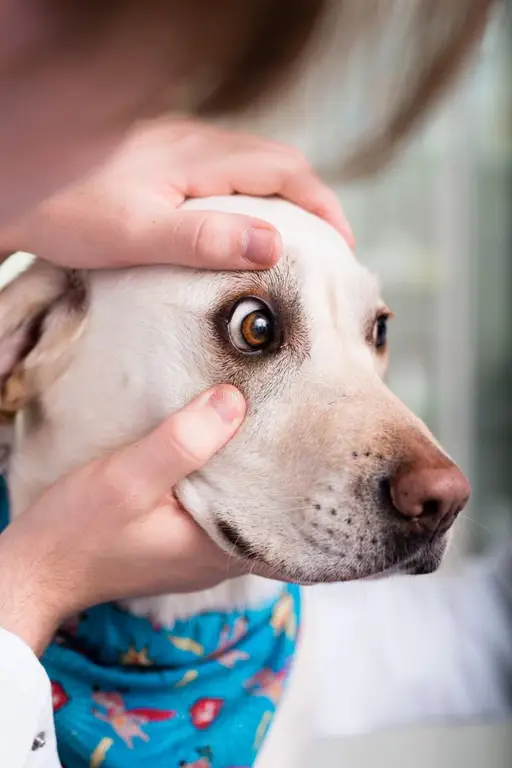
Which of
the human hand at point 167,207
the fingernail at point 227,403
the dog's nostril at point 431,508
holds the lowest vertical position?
the dog's nostril at point 431,508

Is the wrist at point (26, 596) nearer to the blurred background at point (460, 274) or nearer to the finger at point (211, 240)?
the finger at point (211, 240)

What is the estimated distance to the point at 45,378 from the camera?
1.12 m

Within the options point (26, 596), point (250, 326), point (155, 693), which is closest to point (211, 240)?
point (250, 326)

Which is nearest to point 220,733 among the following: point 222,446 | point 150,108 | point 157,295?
point 222,446

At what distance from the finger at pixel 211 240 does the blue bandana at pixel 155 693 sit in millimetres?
511

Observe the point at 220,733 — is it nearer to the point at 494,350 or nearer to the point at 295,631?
the point at 295,631

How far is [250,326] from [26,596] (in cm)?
41

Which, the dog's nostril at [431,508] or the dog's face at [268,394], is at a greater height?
the dog's face at [268,394]

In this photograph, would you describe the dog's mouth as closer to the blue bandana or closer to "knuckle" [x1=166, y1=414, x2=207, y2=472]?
"knuckle" [x1=166, y1=414, x2=207, y2=472]

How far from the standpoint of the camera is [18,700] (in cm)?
90

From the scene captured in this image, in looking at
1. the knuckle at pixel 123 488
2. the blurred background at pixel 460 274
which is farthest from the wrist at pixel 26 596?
the blurred background at pixel 460 274

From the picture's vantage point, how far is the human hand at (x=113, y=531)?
926mm

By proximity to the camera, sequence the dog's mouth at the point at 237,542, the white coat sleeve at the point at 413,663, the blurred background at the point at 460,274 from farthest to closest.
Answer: the blurred background at the point at 460,274, the white coat sleeve at the point at 413,663, the dog's mouth at the point at 237,542

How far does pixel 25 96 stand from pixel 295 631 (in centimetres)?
102
